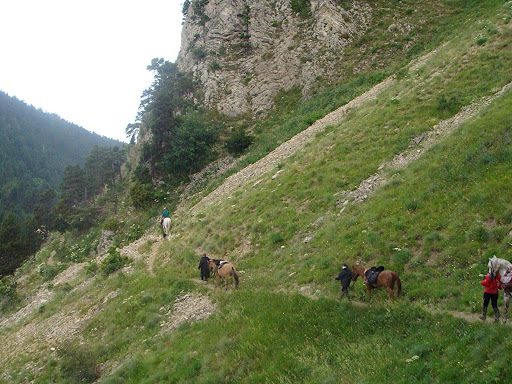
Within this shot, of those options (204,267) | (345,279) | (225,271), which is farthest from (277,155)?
(345,279)

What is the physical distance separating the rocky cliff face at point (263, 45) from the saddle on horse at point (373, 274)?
118ft

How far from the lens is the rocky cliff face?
47.0 metres

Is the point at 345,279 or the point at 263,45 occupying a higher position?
the point at 263,45

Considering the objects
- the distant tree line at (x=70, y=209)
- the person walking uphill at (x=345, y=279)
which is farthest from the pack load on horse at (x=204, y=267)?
the distant tree line at (x=70, y=209)

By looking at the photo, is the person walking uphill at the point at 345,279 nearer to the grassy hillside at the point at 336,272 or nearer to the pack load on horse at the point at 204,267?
the grassy hillside at the point at 336,272

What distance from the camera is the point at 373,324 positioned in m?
10.6

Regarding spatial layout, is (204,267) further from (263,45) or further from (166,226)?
(263,45)

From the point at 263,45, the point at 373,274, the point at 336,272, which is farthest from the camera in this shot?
the point at 263,45

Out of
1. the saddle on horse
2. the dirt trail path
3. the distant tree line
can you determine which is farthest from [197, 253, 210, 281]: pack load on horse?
the distant tree line

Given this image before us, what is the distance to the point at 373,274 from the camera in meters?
11.4

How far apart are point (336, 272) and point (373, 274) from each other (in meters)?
2.53

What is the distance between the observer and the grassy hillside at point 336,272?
970 centimetres

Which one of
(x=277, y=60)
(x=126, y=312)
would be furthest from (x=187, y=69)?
(x=126, y=312)

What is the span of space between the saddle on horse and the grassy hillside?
2.21 ft
